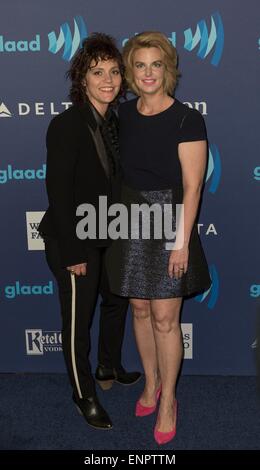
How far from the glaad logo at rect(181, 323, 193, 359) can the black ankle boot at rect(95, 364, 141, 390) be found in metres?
0.28

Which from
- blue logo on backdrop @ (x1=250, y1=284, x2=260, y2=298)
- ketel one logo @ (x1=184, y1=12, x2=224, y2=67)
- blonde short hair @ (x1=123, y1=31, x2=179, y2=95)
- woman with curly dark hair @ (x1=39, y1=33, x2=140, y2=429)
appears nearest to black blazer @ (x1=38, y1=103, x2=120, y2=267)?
woman with curly dark hair @ (x1=39, y1=33, x2=140, y2=429)

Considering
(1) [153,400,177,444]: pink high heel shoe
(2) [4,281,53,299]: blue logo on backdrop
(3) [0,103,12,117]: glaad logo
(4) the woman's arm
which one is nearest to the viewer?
(4) the woman's arm

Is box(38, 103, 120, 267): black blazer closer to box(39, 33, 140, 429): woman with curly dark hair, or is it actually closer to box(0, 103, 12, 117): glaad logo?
box(39, 33, 140, 429): woman with curly dark hair

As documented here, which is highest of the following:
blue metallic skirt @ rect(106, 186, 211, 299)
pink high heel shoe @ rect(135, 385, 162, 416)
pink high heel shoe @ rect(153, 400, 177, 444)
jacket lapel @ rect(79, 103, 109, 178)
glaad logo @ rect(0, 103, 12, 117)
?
glaad logo @ rect(0, 103, 12, 117)

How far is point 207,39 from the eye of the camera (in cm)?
242

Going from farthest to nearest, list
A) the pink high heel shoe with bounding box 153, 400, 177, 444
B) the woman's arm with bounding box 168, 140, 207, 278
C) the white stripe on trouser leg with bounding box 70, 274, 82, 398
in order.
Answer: the pink high heel shoe with bounding box 153, 400, 177, 444 < the white stripe on trouser leg with bounding box 70, 274, 82, 398 < the woman's arm with bounding box 168, 140, 207, 278

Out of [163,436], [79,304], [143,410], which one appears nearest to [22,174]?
[79,304]

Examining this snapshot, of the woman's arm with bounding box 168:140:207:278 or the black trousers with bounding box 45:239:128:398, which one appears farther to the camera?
the black trousers with bounding box 45:239:128:398

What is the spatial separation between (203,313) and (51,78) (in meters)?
1.33

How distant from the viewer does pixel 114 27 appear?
2.43m

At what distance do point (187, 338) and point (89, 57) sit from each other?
4.77 ft

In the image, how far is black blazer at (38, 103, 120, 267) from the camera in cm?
215

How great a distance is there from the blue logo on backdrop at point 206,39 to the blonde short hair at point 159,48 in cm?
Answer: 29
